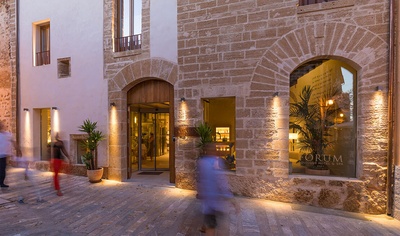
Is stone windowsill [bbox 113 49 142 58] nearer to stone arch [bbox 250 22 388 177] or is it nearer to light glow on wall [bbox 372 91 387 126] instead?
stone arch [bbox 250 22 388 177]

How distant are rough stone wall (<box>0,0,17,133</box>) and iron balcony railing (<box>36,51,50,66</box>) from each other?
1.12m

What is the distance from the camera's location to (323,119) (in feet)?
18.4

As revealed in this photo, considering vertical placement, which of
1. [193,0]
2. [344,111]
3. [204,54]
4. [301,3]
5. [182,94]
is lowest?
[344,111]

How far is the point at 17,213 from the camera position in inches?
181

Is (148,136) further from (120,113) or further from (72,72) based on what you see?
(72,72)

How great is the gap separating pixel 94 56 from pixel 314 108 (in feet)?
23.5

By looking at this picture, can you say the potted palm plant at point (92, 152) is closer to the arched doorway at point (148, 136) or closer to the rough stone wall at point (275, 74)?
the arched doorway at point (148, 136)

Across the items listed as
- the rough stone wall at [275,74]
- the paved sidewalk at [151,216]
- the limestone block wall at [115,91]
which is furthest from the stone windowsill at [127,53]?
the paved sidewalk at [151,216]

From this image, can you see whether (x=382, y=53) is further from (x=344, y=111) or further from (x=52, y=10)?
(x=52, y=10)

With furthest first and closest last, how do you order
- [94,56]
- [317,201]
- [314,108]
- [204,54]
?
[94,56] < [204,54] < [314,108] < [317,201]

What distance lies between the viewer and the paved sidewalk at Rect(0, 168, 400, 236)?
154 inches

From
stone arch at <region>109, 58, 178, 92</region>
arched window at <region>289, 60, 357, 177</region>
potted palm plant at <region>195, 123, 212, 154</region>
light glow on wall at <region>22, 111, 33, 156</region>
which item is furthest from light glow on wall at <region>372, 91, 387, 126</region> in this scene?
light glow on wall at <region>22, 111, 33, 156</region>

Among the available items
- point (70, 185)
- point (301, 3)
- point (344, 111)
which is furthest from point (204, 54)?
point (70, 185)

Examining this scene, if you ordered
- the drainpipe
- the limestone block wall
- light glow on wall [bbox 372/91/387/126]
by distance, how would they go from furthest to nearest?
the limestone block wall
light glow on wall [bbox 372/91/387/126]
the drainpipe
